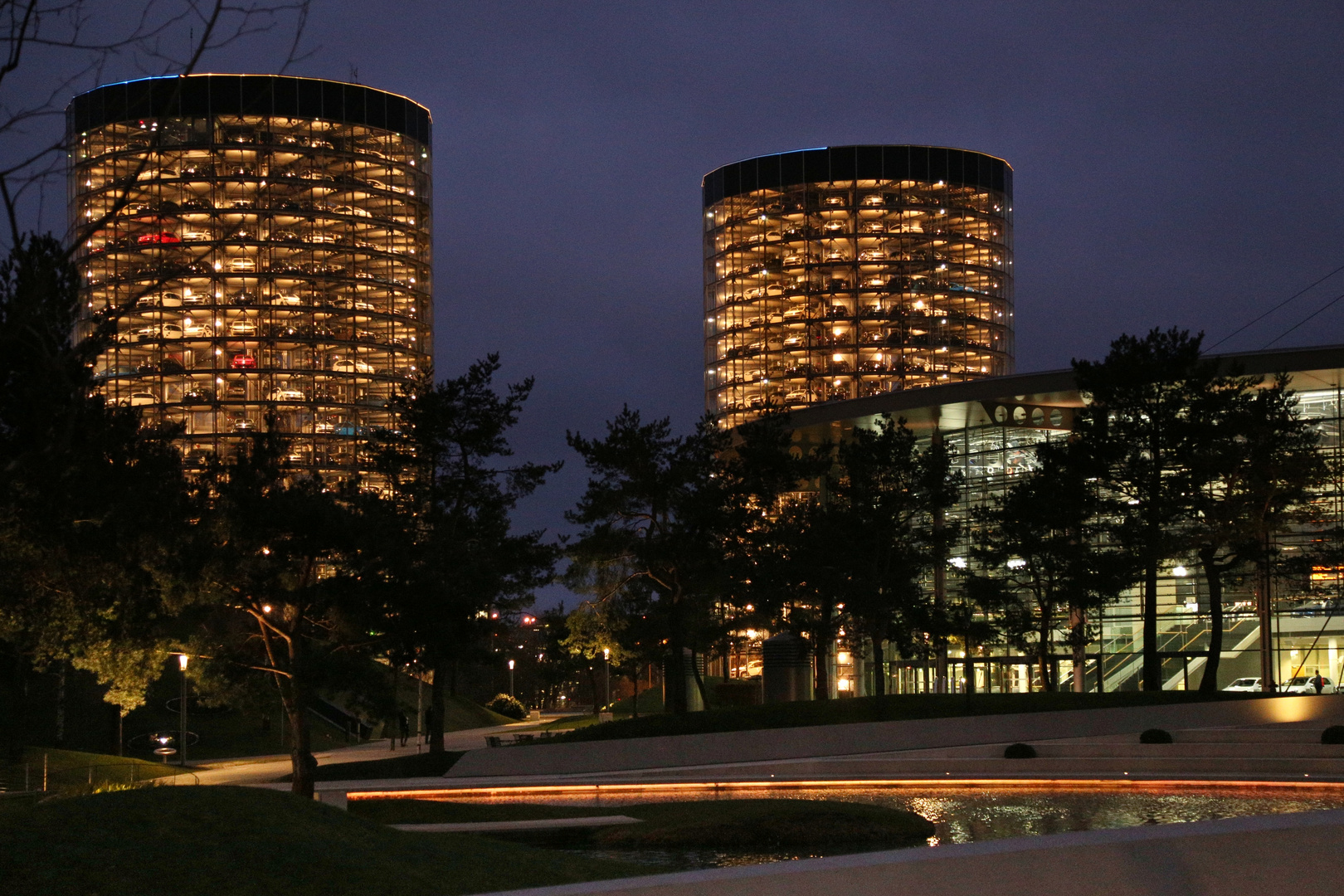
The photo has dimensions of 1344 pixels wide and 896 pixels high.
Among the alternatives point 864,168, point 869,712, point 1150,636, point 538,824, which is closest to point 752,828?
point 538,824

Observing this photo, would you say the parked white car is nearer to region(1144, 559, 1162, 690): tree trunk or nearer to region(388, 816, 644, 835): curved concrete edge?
region(1144, 559, 1162, 690): tree trunk

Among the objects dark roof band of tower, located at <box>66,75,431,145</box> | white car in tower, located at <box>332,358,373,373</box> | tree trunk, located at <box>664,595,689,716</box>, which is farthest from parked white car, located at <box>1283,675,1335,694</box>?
dark roof band of tower, located at <box>66,75,431,145</box>

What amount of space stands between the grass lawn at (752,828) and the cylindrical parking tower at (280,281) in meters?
73.3

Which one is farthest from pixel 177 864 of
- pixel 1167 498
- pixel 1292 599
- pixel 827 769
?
pixel 1292 599

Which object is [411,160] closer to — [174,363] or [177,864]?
[174,363]

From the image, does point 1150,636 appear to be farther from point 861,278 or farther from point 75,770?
point 861,278

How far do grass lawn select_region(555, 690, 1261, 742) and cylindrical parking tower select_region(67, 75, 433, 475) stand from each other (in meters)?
57.6

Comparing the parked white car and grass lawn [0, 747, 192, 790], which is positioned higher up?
the parked white car

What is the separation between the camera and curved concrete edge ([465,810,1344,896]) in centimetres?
755

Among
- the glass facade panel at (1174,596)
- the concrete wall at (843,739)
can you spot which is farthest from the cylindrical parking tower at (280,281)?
the concrete wall at (843,739)

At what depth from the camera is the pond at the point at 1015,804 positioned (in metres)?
17.9

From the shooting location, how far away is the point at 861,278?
115375 mm

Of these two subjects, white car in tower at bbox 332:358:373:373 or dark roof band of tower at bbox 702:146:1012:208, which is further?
dark roof band of tower at bbox 702:146:1012:208

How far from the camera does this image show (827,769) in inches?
1132
